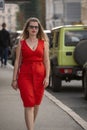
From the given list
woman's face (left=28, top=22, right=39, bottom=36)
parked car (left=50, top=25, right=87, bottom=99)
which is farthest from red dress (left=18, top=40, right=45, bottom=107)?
parked car (left=50, top=25, right=87, bottom=99)

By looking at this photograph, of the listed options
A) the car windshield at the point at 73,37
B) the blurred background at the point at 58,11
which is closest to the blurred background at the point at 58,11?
the blurred background at the point at 58,11

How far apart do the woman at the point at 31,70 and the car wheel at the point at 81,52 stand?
7471 mm

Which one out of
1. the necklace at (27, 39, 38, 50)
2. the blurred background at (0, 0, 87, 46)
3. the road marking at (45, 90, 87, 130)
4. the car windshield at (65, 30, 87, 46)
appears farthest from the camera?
the blurred background at (0, 0, 87, 46)

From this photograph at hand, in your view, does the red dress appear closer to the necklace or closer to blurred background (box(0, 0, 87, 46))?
the necklace

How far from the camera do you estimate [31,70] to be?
30.4 ft

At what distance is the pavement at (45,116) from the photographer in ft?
35.3

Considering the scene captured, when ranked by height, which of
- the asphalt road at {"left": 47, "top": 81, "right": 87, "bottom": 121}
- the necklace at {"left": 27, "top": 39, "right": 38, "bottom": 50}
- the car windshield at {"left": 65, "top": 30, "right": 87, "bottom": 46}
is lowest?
the asphalt road at {"left": 47, "top": 81, "right": 87, "bottom": 121}

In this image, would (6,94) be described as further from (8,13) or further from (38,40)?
(8,13)

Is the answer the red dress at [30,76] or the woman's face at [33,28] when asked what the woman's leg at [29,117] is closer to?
the red dress at [30,76]

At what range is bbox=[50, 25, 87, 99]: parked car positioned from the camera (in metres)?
16.9

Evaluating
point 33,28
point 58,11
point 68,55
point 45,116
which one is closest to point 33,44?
point 33,28

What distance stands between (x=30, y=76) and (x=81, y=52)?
7.67 m

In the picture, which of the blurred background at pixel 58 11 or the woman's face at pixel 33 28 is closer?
the woman's face at pixel 33 28

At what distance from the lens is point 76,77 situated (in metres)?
17.7
